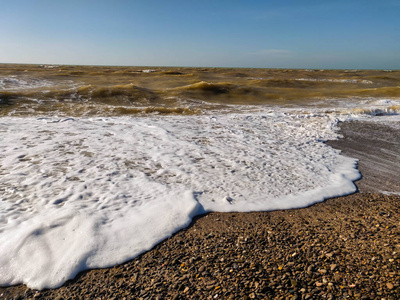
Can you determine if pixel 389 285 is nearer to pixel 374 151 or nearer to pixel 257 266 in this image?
pixel 257 266

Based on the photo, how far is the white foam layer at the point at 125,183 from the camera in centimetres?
312

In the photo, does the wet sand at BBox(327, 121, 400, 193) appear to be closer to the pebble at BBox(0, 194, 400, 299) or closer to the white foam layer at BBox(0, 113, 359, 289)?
the white foam layer at BBox(0, 113, 359, 289)

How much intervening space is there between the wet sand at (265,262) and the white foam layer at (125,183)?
0.78 feet

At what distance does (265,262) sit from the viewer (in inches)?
109

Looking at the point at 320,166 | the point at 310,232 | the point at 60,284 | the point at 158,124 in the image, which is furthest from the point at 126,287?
the point at 158,124

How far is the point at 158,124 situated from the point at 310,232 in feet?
24.5

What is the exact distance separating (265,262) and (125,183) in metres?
2.92

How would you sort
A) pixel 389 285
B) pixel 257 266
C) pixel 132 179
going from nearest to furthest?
1. pixel 389 285
2. pixel 257 266
3. pixel 132 179

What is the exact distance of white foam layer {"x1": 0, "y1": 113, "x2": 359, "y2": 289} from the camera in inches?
123

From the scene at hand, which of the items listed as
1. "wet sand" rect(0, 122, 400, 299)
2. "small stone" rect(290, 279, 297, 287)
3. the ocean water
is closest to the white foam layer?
the ocean water

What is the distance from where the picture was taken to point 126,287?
8.53ft

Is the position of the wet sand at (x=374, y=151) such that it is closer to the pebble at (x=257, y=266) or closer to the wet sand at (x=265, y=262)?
the wet sand at (x=265, y=262)

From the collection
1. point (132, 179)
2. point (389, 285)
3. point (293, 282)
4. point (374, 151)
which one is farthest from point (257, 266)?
point (374, 151)

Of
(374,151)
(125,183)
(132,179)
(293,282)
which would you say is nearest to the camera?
(293,282)
